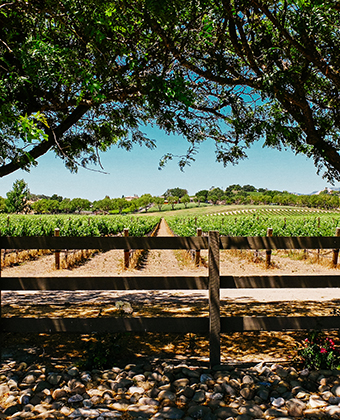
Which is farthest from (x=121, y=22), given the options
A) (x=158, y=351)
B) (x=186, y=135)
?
(x=158, y=351)

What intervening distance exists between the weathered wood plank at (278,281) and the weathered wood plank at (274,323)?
13.9 inches

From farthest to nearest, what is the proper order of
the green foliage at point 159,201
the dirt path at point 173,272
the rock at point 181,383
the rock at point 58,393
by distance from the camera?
the green foliage at point 159,201
the dirt path at point 173,272
the rock at point 181,383
the rock at point 58,393

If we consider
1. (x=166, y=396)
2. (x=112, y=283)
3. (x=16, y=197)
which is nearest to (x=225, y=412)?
(x=166, y=396)

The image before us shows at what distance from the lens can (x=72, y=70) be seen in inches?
149

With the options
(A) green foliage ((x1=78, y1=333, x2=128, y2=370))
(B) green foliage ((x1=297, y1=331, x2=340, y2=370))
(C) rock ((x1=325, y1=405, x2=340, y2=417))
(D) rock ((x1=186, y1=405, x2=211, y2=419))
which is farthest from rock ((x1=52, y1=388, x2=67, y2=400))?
(B) green foliage ((x1=297, y1=331, x2=340, y2=370))

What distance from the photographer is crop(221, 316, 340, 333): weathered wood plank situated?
11.5 ft

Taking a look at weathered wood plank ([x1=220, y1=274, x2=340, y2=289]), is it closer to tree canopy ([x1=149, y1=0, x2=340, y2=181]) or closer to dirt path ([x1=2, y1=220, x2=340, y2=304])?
tree canopy ([x1=149, y1=0, x2=340, y2=181])

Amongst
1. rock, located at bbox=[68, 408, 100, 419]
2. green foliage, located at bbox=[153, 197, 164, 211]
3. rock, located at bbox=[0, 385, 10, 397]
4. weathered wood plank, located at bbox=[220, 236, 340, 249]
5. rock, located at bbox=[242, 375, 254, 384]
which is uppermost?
green foliage, located at bbox=[153, 197, 164, 211]

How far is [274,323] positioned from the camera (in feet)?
11.5

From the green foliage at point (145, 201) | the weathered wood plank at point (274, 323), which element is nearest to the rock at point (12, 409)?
the weathered wood plank at point (274, 323)

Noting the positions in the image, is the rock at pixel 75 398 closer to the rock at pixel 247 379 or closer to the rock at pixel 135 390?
the rock at pixel 135 390

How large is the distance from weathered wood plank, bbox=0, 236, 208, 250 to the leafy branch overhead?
100cm

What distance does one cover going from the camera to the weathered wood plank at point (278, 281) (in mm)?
3547

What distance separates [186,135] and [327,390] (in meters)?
4.10
